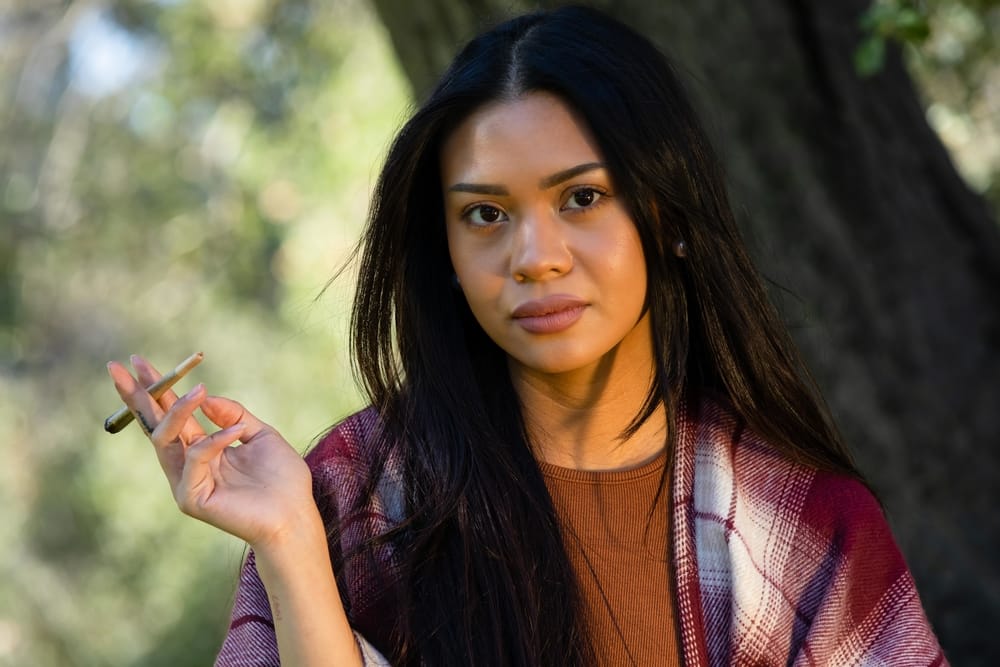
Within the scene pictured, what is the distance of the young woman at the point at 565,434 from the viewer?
2.31 m

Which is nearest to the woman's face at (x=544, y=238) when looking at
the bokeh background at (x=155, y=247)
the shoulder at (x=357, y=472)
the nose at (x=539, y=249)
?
the nose at (x=539, y=249)

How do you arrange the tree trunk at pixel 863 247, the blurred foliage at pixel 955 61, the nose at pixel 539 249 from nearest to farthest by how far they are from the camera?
the nose at pixel 539 249
the blurred foliage at pixel 955 61
the tree trunk at pixel 863 247

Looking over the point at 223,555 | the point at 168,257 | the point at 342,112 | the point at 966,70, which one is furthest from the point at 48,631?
the point at 966,70

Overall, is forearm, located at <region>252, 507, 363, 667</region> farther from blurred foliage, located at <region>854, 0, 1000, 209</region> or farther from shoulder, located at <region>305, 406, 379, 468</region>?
blurred foliage, located at <region>854, 0, 1000, 209</region>

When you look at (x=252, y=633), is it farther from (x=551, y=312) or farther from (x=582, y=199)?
(x=582, y=199)

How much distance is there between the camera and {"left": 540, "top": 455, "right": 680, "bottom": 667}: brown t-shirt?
7.78 ft

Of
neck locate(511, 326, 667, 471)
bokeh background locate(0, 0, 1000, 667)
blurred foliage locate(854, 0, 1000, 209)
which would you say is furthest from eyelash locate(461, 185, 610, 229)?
bokeh background locate(0, 0, 1000, 667)

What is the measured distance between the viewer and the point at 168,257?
10.4m

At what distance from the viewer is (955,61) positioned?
6523 mm

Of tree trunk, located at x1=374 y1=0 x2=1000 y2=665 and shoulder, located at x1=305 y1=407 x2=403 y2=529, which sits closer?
shoulder, located at x1=305 y1=407 x2=403 y2=529

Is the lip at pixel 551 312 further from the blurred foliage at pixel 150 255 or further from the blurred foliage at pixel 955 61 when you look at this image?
the blurred foliage at pixel 150 255

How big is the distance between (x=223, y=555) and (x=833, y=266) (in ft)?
24.4

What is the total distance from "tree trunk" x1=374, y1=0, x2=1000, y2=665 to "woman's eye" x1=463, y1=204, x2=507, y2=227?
127cm

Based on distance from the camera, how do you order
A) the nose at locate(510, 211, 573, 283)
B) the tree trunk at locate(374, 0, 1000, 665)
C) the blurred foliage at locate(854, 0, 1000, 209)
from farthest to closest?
the tree trunk at locate(374, 0, 1000, 665) → the blurred foliage at locate(854, 0, 1000, 209) → the nose at locate(510, 211, 573, 283)
